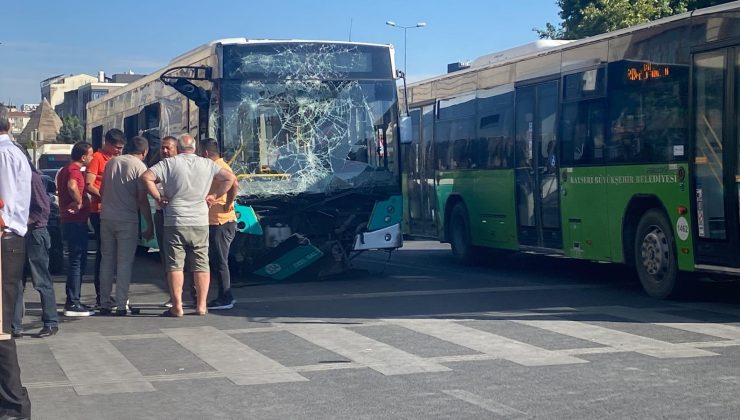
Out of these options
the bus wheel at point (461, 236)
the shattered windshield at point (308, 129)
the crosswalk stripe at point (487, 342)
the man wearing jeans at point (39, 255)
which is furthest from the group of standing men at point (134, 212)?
the bus wheel at point (461, 236)

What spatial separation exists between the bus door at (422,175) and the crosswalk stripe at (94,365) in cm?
1003

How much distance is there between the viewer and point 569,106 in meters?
15.2

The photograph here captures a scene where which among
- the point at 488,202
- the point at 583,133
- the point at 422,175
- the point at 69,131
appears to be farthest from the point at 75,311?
the point at 69,131

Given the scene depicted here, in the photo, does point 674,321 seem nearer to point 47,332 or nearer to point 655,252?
point 655,252

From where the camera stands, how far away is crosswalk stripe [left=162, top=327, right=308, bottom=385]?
855cm

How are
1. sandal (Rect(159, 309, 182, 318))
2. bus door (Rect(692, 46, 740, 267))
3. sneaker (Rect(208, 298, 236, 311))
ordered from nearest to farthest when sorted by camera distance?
1. bus door (Rect(692, 46, 740, 267))
2. sandal (Rect(159, 309, 182, 318))
3. sneaker (Rect(208, 298, 236, 311))

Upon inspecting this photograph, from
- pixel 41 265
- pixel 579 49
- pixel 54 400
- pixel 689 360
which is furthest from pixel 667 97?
pixel 54 400

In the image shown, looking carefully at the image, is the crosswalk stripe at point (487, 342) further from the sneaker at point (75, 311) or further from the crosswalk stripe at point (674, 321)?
the sneaker at point (75, 311)

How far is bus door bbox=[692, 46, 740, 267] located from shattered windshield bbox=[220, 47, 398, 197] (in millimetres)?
4819

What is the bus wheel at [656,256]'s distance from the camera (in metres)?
12.9

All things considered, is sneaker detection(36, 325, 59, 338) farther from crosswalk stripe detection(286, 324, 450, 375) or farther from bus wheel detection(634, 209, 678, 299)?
bus wheel detection(634, 209, 678, 299)

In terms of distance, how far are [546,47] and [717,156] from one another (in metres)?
4.89

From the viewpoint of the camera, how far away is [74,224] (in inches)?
480

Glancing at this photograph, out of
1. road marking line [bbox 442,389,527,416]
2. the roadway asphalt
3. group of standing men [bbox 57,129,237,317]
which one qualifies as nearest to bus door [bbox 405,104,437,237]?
the roadway asphalt
